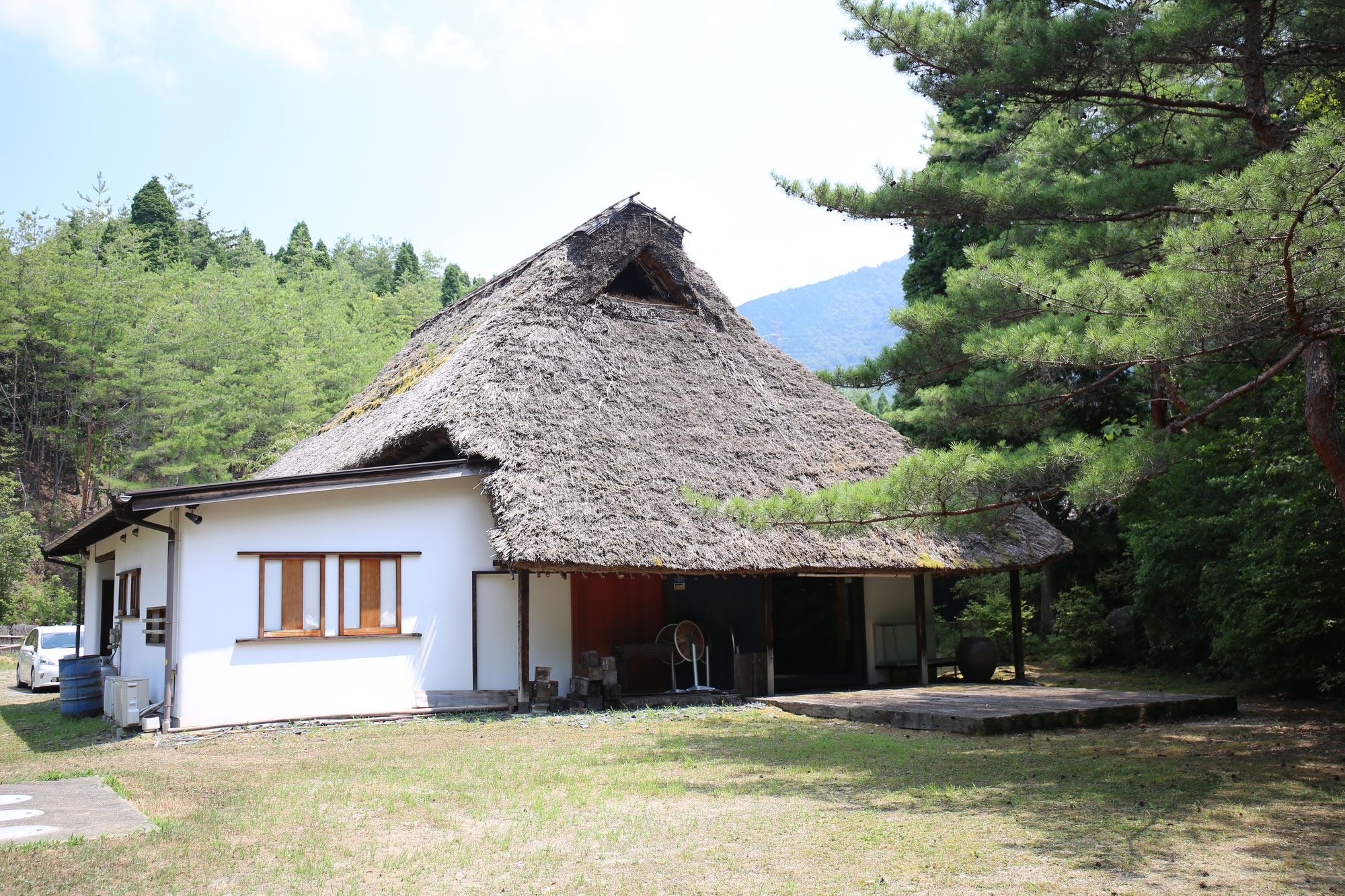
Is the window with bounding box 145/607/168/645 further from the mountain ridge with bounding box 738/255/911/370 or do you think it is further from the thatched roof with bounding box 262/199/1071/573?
the mountain ridge with bounding box 738/255/911/370

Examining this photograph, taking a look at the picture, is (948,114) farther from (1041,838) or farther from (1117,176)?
(1041,838)

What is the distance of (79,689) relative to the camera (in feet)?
40.5

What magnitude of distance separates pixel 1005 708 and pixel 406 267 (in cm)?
5495

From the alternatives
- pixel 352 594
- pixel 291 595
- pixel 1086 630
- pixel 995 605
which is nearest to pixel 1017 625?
pixel 1086 630

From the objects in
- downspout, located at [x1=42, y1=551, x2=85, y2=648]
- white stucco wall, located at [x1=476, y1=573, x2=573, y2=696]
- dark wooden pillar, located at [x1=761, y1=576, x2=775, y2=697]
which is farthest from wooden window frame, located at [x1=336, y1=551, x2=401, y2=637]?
downspout, located at [x1=42, y1=551, x2=85, y2=648]

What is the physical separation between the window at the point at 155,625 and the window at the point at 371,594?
2036 millimetres

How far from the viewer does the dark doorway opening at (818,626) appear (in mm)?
14492

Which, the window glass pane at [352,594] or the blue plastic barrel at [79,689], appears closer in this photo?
the window glass pane at [352,594]

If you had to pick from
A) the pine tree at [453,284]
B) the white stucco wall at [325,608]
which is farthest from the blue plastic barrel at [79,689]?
the pine tree at [453,284]

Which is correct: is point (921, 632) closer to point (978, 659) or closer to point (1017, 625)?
point (978, 659)

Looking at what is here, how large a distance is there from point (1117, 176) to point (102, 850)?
29.7 feet

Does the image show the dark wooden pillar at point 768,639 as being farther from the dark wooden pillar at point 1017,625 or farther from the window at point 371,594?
the window at point 371,594

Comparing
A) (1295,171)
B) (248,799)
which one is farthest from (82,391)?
(1295,171)

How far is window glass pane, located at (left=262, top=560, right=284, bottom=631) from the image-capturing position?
36.0 ft
